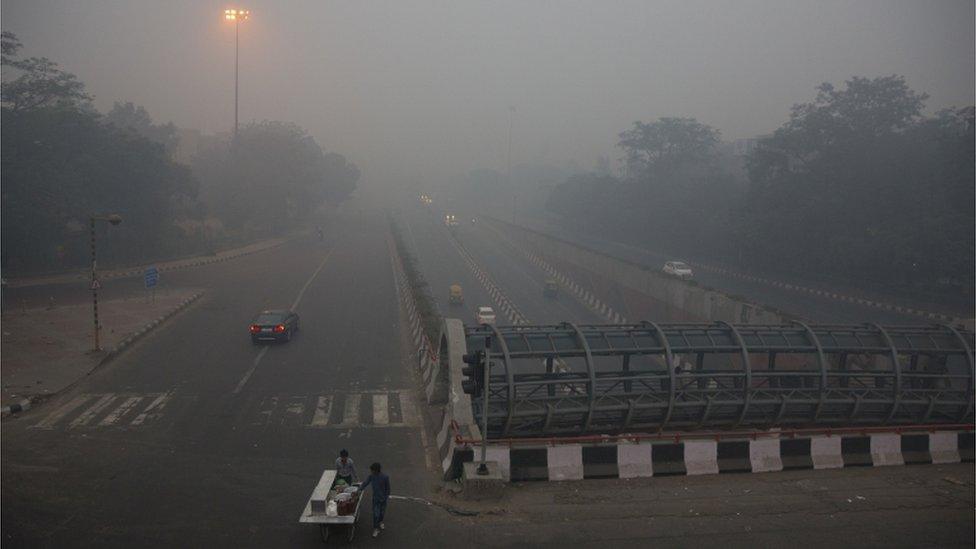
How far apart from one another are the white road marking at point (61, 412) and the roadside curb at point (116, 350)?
34.2 inches

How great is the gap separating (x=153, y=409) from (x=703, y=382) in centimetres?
1440

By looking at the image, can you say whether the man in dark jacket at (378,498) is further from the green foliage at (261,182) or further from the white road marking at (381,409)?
the green foliage at (261,182)

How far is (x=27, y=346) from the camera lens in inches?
999

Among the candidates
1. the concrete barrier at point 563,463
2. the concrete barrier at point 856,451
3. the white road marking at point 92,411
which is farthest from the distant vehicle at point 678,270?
the concrete barrier at point 563,463

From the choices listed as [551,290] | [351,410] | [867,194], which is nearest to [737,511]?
[351,410]

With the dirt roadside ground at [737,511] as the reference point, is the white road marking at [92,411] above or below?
below

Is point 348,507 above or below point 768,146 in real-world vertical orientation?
below

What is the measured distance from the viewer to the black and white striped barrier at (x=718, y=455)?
41.7 ft

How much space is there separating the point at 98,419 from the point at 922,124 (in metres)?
67.8

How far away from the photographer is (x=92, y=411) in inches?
709

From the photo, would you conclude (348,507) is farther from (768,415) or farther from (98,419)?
(98,419)

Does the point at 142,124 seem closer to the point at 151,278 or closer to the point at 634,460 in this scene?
the point at 151,278

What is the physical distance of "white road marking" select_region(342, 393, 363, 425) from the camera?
17.5 metres

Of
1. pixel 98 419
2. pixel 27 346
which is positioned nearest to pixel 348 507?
pixel 98 419
